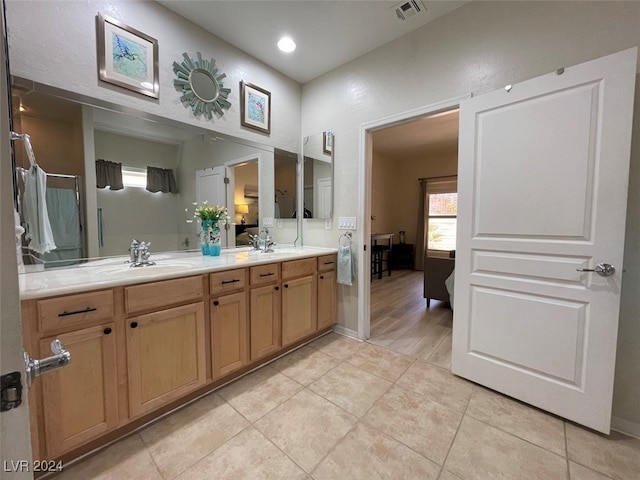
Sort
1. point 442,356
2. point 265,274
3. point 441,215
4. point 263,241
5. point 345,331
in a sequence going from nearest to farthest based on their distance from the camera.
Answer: point 265,274
point 442,356
point 345,331
point 263,241
point 441,215

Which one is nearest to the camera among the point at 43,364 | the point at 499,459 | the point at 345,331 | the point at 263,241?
the point at 43,364

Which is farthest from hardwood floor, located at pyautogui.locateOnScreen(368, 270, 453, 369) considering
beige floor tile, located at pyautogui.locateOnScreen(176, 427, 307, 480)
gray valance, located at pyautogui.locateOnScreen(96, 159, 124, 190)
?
gray valance, located at pyautogui.locateOnScreen(96, 159, 124, 190)

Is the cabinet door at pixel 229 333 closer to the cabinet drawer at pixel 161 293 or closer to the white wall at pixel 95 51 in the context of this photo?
the cabinet drawer at pixel 161 293

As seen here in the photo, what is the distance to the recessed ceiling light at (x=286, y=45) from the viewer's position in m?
2.34

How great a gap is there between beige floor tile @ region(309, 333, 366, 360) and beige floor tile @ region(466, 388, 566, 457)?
985 millimetres

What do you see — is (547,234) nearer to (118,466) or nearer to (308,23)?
(308,23)

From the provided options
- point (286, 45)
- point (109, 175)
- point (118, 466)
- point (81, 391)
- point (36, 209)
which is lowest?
point (118, 466)

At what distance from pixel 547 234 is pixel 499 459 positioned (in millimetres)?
1261

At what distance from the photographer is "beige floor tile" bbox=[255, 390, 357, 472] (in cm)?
140

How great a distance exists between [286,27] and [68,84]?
1592 mm

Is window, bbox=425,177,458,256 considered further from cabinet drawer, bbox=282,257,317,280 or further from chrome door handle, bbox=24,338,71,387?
chrome door handle, bbox=24,338,71,387

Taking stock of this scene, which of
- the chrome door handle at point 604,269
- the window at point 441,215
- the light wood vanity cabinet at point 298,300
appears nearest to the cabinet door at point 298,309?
the light wood vanity cabinet at point 298,300

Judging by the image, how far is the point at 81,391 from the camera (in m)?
1.28

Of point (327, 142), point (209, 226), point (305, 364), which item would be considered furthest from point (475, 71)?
point (305, 364)
